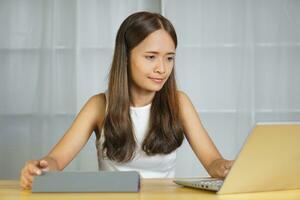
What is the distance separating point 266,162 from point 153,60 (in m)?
0.70

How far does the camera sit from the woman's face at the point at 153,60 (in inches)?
61.6

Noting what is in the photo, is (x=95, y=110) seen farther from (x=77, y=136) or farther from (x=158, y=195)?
(x=158, y=195)

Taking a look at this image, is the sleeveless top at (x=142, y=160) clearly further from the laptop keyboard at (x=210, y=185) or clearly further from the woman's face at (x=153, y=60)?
the laptop keyboard at (x=210, y=185)

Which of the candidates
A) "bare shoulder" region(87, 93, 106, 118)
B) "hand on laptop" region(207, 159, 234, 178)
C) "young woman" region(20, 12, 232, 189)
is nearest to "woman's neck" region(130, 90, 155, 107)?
"young woman" region(20, 12, 232, 189)

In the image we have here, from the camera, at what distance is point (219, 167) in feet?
4.78

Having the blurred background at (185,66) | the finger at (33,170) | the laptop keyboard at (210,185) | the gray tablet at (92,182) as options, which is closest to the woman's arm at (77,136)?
the finger at (33,170)

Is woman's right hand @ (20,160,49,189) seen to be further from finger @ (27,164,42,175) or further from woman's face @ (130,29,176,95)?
woman's face @ (130,29,176,95)

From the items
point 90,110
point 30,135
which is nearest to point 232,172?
point 90,110

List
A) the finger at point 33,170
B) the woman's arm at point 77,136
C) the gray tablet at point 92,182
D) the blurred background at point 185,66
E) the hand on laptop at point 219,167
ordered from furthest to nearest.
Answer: the blurred background at point 185,66
the woman's arm at point 77,136
the hand on laptop at point 219,167
the finger at point 33,170
the gray tablet at point 92,182

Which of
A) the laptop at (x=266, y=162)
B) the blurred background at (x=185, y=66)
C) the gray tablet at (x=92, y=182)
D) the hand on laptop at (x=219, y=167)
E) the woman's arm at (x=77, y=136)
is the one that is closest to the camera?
the laptop at (x=266, y=162)

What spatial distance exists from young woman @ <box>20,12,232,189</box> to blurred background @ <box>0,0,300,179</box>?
152cm

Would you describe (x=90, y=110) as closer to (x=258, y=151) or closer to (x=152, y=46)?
(x=152, y=46)

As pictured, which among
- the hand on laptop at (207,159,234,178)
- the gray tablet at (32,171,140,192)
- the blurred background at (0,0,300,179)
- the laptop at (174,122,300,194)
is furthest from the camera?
the blurred background at (0,0,300,179)

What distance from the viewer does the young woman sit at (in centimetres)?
160
